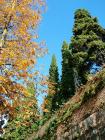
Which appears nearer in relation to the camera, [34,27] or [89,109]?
[89,109]

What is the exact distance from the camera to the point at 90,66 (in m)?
37.4

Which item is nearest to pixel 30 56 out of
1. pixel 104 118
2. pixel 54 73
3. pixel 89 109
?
pixel 89 109

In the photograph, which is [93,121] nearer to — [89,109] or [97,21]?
[89,109]

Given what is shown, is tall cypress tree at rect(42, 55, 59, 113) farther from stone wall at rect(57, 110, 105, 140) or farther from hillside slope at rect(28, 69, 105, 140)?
stone wall at rect(57, 110, 105, 140)

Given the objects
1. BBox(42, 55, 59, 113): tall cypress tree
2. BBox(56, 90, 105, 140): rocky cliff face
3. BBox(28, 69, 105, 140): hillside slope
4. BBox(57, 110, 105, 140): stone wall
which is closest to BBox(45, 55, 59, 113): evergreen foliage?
BBox(42, 55, 59, 113): tall cypress tree

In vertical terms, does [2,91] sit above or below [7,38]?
below

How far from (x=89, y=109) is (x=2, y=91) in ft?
12.6

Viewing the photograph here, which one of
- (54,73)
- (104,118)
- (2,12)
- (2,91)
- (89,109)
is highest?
(54,73)

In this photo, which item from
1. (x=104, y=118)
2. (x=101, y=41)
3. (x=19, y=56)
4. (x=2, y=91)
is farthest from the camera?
(x=101, y=41)

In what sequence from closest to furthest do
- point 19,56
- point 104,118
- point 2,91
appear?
point 104,118 < point 2,91 < point 19,56

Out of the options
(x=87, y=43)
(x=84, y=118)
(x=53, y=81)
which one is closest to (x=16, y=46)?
(x=84, y=118)

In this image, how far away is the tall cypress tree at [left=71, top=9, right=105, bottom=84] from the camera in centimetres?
3678

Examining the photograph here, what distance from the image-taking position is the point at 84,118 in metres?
14.5

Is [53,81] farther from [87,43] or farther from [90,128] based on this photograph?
[90,128]
